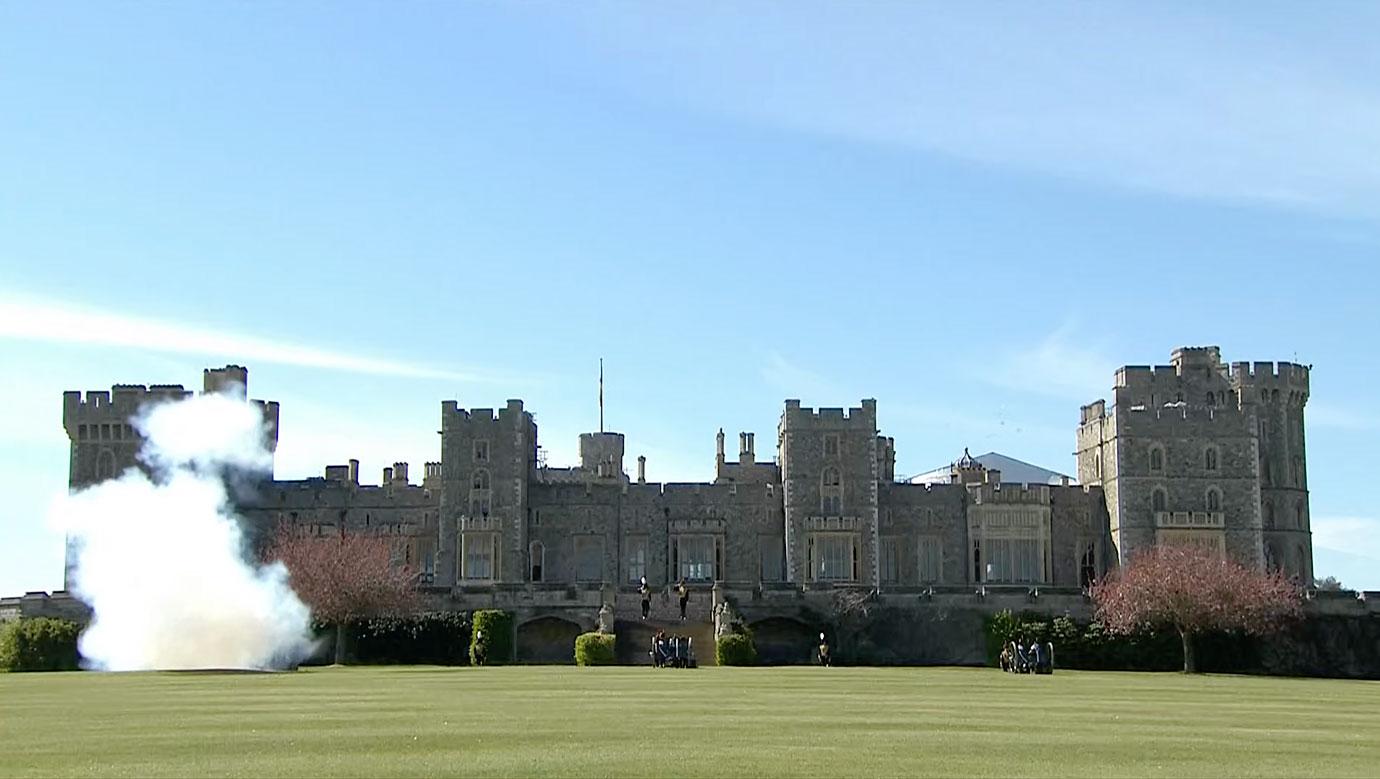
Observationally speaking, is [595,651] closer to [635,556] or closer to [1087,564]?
[635,556]

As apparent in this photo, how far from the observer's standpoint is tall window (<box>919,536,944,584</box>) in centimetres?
9038

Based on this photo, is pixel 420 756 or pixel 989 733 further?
pixel 989 733

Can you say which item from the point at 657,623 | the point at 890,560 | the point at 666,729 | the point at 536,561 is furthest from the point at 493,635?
the point at 666,729

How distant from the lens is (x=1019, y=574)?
8950 cm

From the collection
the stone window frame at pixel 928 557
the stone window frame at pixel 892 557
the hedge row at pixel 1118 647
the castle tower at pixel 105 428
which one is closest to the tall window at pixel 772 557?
the stone window frame at pixel 892 557

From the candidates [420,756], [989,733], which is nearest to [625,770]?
[420,756]

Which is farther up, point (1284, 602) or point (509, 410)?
point (509, 410)

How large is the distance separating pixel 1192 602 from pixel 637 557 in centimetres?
2860

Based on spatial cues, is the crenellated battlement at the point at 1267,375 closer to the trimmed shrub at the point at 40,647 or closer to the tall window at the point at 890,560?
the tall window at the point at 890,560

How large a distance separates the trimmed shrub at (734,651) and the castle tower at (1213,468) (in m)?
26.6

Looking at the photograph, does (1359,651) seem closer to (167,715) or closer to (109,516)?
(109,516)

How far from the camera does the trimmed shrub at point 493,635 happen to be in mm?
73438

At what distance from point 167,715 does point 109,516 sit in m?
42.1

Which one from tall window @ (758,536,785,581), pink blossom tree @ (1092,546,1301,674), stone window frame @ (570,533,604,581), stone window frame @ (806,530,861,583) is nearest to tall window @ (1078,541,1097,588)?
stone window frame @ (806,530,861,583)
